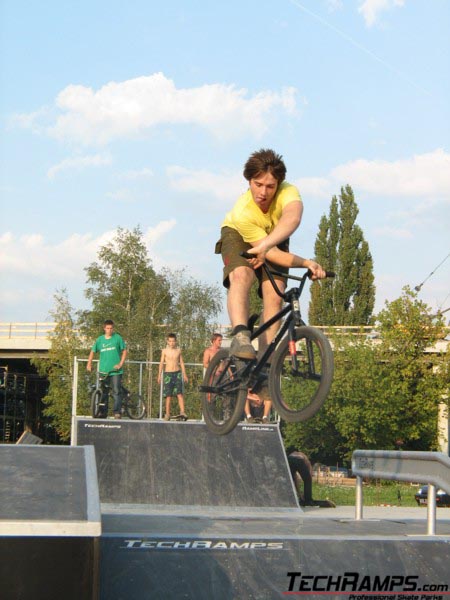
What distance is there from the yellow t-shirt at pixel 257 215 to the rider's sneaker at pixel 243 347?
0.74 m

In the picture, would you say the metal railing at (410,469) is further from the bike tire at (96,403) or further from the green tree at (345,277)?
the green tree at (345,277)

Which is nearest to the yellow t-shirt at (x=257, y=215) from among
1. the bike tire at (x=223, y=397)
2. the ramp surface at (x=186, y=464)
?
the bike tire at (x=223, y=397)

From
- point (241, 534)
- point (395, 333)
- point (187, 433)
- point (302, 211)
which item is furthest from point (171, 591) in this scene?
point (395, 333)

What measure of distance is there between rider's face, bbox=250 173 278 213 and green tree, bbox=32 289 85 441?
140 feet

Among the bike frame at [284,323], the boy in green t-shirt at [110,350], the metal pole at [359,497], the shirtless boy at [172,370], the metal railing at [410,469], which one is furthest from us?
the shirtless boy at [172,370]

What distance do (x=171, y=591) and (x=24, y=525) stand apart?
1521 mm

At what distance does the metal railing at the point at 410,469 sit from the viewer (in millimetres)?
6836

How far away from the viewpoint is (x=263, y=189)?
6.29 meters

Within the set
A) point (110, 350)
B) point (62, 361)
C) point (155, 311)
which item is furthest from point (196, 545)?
point (62, 361)

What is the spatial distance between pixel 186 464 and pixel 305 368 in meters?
6.68

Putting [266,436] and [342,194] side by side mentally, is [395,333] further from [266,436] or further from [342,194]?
[266,436]

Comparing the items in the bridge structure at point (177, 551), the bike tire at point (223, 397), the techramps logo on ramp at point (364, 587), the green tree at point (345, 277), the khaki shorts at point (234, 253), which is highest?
the green tree at point (345, 277)

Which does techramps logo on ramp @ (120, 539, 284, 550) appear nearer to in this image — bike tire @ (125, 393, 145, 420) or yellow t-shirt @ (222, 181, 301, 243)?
yellow t-shirt @ (222, 181, 301, 243)

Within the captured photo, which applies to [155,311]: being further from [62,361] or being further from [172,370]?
[172,370]
